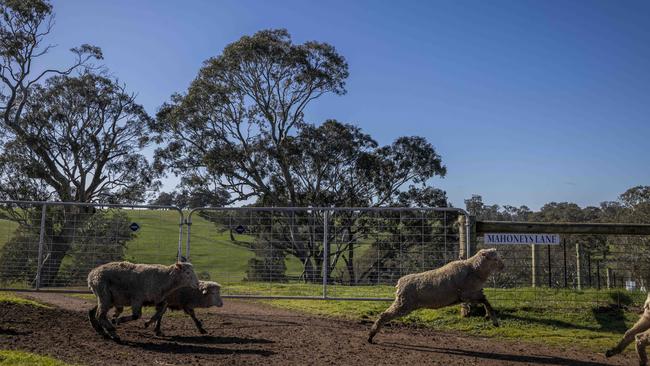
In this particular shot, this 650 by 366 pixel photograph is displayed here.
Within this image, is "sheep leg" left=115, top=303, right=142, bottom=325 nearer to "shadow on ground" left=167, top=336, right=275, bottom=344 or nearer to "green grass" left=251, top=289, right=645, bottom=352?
"shadow on ground" left=167, top=336, right=275, bottom=344

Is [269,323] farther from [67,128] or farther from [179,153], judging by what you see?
[67,128]

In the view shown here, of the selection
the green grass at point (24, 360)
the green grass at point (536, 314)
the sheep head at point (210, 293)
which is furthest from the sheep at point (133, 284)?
the green grass at point (536, 314)

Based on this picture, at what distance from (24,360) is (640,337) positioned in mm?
7114

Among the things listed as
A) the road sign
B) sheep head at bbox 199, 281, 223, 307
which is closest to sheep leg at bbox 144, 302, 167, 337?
sheep head at bbox 199, 281, 223, 307

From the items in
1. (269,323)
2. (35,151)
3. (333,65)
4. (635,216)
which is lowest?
(269,323)

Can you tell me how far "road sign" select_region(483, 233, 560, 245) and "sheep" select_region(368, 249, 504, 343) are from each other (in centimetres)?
198

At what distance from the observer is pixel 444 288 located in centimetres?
777

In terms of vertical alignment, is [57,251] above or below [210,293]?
above

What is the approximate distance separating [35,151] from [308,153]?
14400mm

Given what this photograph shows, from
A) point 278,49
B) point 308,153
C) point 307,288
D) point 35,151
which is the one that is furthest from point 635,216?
point 35,151

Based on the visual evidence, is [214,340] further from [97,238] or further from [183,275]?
[97,238]

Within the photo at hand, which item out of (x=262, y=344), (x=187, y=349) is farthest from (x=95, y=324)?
(x=262, y=344)

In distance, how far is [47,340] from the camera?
279 inches

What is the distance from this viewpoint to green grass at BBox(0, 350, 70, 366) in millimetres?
5551
